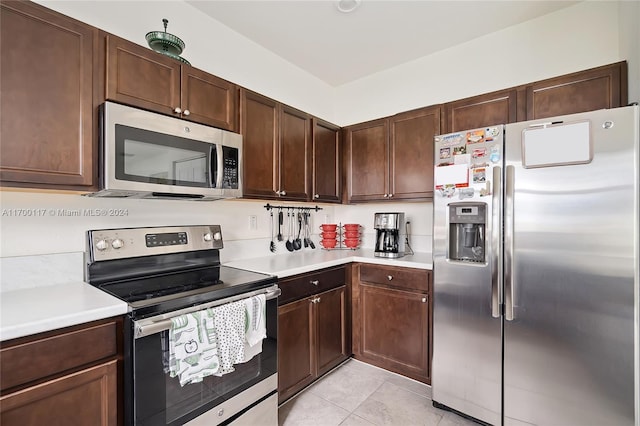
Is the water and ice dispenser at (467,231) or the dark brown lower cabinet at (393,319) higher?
the water and ice dispenser at (467,231)

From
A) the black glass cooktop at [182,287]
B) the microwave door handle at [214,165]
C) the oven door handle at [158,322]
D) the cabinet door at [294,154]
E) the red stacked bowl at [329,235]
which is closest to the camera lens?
the oven door handle at [158,322]

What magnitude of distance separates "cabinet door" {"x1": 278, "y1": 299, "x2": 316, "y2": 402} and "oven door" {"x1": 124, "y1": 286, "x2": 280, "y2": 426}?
0.59ft

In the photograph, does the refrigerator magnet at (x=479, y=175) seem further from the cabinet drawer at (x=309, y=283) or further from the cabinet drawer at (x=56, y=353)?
the cabinet drawer at (x=56, y=353)

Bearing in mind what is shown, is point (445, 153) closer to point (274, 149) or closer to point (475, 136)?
point (475, 136)

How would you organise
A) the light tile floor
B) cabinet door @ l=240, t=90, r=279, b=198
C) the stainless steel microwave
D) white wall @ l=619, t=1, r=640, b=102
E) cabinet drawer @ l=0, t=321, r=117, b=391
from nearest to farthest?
1. cabinet drawer @ l=0, t=321, r=117, b=391
2. the stainless steel microwave
3. white wall @ l=619, t=1, r=640, b=102
4. the light tile floor
5. cabinet door @ l=240, t=90, r=279, b=198

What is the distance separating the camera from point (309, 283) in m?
2.09

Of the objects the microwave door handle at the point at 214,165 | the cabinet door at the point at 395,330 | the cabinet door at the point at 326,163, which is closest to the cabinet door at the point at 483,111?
the cabinet door at the point at 326,163

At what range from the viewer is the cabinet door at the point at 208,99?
1.72 meters

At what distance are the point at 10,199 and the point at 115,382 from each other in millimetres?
973

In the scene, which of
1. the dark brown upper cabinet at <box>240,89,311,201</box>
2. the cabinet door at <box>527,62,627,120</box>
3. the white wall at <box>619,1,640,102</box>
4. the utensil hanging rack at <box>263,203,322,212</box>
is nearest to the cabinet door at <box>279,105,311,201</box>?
the dark brown upper cabinet at <box>240,89,311,201</box>

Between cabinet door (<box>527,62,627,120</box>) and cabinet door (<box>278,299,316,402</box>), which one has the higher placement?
cabinet door (<box>527,62,627,120</box>)

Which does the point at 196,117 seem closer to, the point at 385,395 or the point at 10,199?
the point at 10,199

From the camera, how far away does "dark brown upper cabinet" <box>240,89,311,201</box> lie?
206 cm

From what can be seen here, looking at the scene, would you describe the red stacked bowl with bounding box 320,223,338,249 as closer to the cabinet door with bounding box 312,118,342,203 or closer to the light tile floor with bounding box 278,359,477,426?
the cabinet door with bounding box 312,118,342,203
